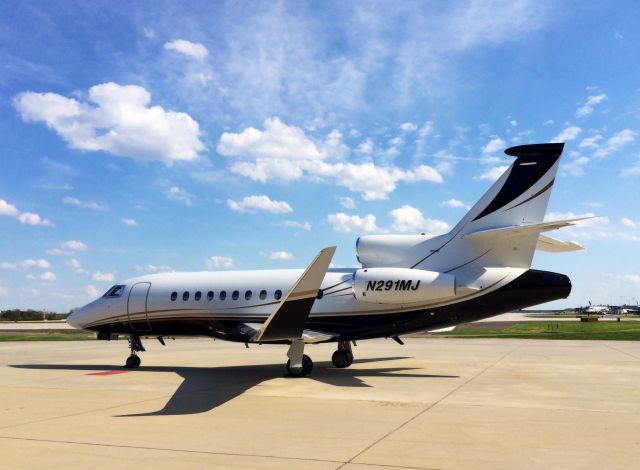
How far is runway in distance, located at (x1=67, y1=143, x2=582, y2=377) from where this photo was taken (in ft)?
46.8

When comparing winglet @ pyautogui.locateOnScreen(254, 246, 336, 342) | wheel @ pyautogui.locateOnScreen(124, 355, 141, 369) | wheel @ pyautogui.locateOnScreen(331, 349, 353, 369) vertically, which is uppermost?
winglet @ pyautogui.locateOnScreen(254, 246, 336, 342)

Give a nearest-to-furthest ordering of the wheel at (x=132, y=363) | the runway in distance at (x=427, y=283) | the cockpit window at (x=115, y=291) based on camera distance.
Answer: the runway in distance at (x=427, y=283) < the wheel at (x=132, y=363) < the cockpit window at (x=115, y=291)

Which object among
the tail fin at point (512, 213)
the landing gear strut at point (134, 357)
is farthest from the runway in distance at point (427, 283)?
the landing gear strut at point (134, 357)

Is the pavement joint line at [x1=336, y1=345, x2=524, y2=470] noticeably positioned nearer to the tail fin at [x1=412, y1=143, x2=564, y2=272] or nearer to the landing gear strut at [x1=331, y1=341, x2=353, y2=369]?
the tail fin at [x1=412, y1=143, x2=564, y2=272]

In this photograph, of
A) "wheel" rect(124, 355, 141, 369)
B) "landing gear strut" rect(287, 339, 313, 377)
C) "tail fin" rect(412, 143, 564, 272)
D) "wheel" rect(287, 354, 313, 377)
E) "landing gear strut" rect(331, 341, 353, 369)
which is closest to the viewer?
"tail fin" rect(412, 143, 564, 272)

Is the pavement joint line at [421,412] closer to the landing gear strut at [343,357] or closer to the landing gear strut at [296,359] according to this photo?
the landing gear strut at [343,357]

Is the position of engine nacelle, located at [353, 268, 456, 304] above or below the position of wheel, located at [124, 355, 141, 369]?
above

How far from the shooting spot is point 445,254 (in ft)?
50.4

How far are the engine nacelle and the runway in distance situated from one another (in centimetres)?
3

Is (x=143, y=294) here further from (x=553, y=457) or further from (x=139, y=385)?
(x=553, y=457)

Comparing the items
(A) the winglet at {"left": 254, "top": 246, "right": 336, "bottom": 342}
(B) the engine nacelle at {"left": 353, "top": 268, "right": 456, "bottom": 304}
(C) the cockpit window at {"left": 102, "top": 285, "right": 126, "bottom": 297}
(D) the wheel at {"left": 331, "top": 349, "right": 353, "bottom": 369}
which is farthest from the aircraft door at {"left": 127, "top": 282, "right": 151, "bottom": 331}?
(B) the engine nacelle at {"left": 353, "top": 268, "right": 456, "bottom": 304}

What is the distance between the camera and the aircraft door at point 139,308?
1862cm

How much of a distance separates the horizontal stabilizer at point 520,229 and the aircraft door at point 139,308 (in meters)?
10.6

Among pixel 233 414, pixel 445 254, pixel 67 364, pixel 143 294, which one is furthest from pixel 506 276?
pixel 67 364
